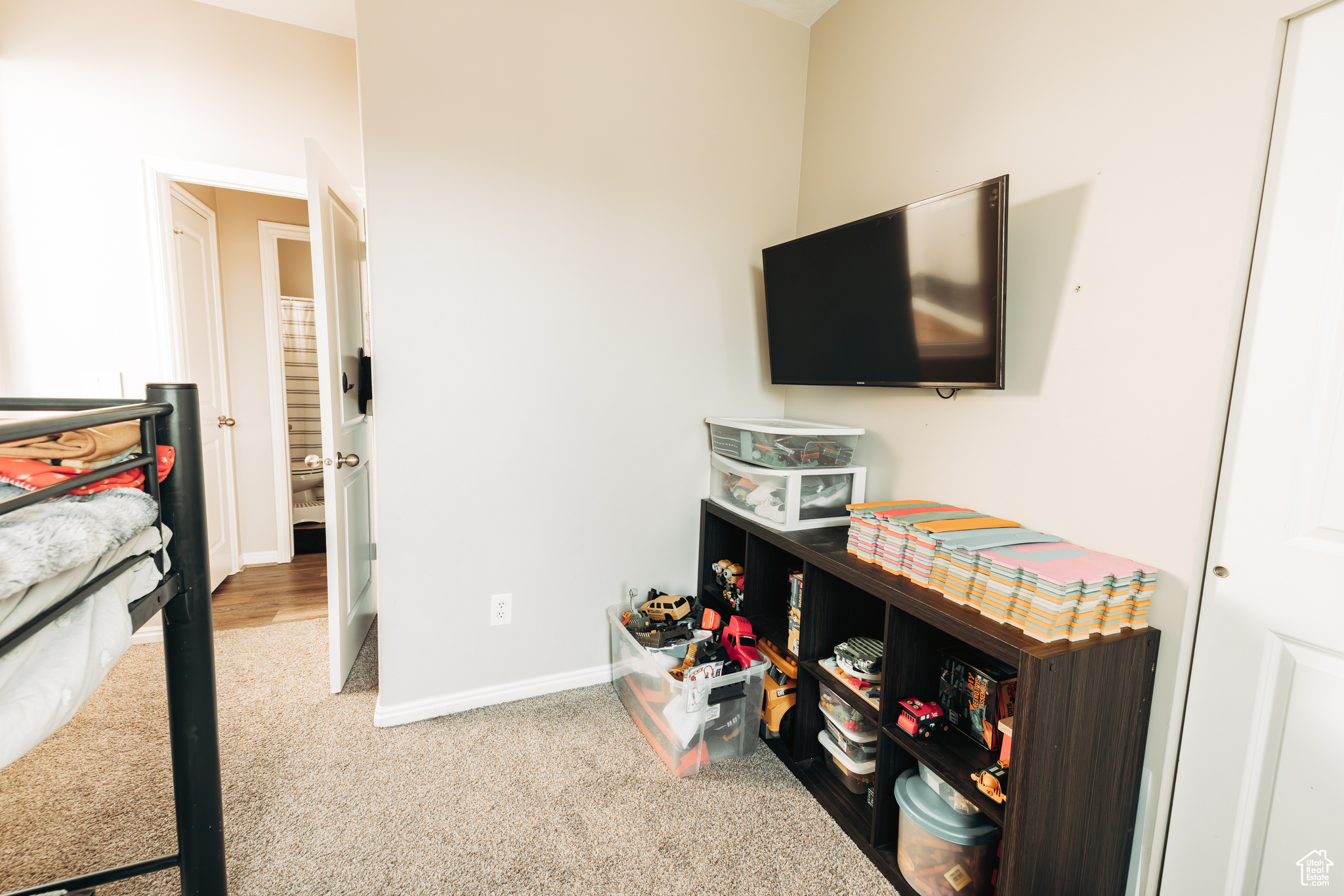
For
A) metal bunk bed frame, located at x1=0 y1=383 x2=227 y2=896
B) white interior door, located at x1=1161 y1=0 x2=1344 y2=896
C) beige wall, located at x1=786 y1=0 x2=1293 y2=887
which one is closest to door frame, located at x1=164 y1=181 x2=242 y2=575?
metal bunk bed frame, located at x1=0 y1=383 x2=227 y2=896

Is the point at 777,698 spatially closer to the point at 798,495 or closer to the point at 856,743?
the point at 856,743

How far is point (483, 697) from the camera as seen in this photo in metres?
2.10

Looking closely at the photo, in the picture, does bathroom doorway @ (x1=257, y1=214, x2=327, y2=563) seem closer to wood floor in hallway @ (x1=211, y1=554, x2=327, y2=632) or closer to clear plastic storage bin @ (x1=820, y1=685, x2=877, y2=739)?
wood floor in hallway @ (x1=211, y1=554, x2=327, y2=632)

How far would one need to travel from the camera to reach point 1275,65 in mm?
1062

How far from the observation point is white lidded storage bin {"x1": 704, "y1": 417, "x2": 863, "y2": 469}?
1920 millimetres

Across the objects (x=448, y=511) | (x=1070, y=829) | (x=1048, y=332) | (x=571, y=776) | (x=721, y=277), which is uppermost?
(x=721, y=277)

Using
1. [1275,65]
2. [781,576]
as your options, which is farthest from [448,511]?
[1275,65]

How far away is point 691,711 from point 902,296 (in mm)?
1367

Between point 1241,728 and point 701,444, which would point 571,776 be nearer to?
point 701,444

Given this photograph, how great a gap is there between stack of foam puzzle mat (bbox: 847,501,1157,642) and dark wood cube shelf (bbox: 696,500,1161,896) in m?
0.03

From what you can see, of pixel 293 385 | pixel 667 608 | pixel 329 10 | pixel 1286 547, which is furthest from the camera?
pixel 293 385

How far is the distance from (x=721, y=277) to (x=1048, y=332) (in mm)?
1175

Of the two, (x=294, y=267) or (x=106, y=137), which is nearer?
(x=106, y=137)

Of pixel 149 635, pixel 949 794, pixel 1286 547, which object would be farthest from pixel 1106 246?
pixel 149 635
